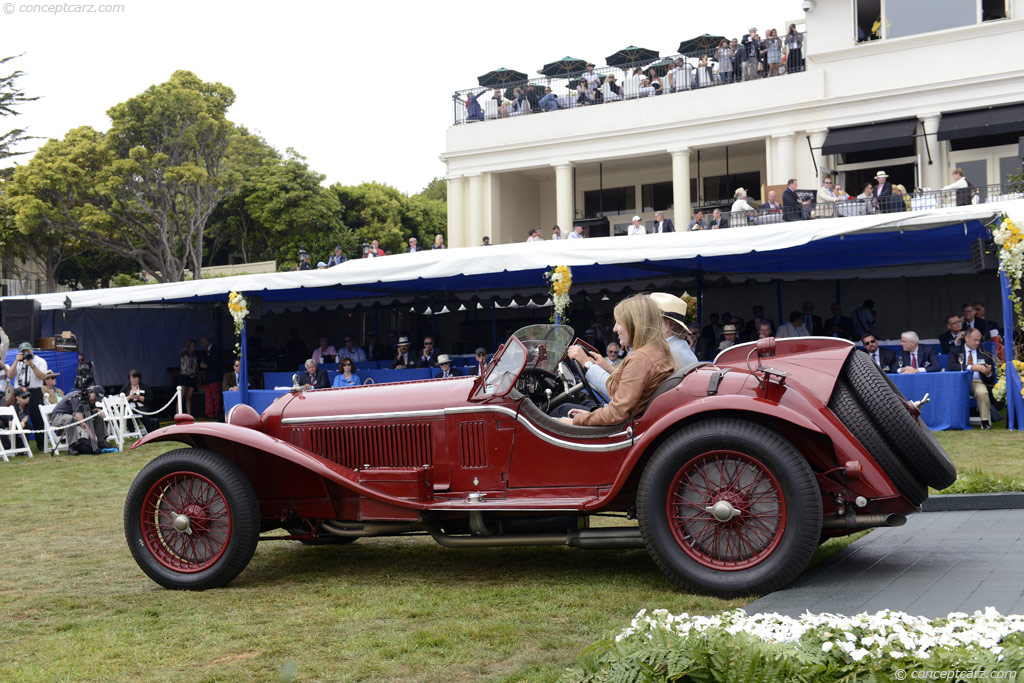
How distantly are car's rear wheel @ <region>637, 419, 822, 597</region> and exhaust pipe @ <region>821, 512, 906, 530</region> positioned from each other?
0.83 ft

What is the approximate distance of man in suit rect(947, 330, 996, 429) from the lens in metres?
12.7

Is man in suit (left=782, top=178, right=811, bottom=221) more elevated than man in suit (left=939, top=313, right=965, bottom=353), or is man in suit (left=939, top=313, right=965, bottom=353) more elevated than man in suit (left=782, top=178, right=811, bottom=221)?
man in suit (left=782, top=178, right=811, bottom=221)

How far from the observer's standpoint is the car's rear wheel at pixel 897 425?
16.0 ft

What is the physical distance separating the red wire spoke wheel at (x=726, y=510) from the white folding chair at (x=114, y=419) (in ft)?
40.4

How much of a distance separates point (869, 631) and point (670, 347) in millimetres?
2854

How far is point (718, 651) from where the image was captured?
305cm

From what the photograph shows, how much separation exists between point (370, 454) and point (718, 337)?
13.7 meters

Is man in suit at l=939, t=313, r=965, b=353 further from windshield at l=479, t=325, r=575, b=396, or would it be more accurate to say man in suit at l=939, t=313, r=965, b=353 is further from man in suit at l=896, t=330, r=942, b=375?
windshield at l=479, t=325, r=575, b=396

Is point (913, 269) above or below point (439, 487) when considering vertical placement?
above

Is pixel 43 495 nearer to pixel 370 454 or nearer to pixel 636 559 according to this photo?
pixel 370 454

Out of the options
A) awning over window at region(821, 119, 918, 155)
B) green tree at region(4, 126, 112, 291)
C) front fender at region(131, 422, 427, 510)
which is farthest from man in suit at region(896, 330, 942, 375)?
green tree at region(4, 126, 112, 291)

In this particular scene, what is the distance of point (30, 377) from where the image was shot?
52.9ft

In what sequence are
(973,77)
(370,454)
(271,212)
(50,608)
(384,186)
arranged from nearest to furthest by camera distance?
(50,608) < (370,454) < (973,77) < (271,212) < (384,186)

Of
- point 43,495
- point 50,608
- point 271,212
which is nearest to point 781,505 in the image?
point 50,608
